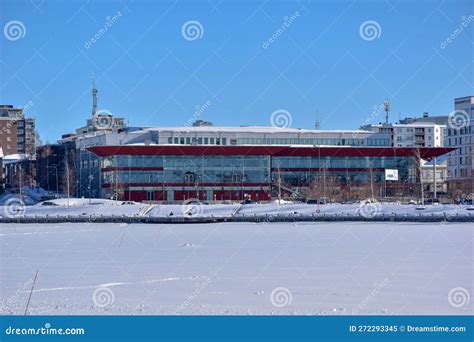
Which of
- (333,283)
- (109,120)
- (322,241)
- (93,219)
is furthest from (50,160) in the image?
(333,283)

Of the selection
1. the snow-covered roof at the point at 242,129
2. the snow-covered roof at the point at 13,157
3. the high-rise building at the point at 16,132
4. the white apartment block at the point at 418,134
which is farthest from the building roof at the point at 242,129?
the high-rise building at the point at 16,132

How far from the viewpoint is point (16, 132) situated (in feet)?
381

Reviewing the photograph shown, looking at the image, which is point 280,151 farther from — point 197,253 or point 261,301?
point 261,301

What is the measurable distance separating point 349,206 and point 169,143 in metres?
21.7

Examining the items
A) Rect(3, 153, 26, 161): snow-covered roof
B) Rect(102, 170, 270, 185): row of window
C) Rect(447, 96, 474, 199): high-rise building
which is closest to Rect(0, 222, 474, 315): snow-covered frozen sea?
Rect(102, 170, 270, 185): row of window

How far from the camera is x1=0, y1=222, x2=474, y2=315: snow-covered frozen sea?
1473 cm

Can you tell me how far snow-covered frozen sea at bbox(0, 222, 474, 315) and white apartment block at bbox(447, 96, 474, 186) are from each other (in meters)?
51.2

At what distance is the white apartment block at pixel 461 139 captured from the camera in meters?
81.0

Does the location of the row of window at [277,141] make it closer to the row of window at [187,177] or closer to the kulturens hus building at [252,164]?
the kulturens hus building at [252,164]

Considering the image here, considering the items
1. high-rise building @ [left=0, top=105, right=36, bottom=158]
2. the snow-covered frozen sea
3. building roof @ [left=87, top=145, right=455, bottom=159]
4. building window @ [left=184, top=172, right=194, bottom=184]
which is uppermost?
high-rise building @ [left=0, top=105, right=36, bottom=158]

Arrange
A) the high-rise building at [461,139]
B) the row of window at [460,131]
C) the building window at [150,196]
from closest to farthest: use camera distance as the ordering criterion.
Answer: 1. the building window at [150,196]
2. the high-rise building at [461,139]
3. the row of window at [460,131]

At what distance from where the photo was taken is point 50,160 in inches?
3543

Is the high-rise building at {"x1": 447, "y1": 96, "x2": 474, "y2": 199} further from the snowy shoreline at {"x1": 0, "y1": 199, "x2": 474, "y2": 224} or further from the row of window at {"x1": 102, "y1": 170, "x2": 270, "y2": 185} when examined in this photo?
the snowy shoreline at {"x1": 0, "y1": 199, "x2": 474, "y2": 224}

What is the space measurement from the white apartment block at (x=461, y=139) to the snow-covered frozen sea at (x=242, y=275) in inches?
2017
